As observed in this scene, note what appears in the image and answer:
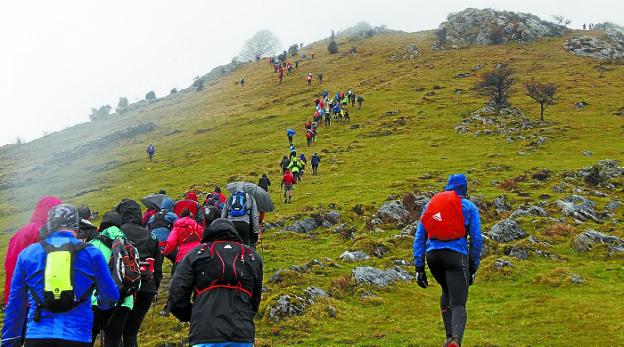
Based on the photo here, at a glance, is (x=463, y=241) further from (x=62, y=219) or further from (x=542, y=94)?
(x=542, y=94)

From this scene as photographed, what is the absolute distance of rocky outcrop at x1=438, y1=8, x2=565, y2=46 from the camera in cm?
10754

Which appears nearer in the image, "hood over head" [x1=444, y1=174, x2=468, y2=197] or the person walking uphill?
the person walking uphill

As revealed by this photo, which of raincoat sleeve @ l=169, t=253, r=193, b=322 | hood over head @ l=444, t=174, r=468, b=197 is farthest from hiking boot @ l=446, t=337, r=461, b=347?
raincoat sleeve @ l=169, t=253, r=193, b=322

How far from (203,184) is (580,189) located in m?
29.0

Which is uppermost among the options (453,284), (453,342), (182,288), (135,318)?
(182,288)

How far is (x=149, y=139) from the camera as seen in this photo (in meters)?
79.8

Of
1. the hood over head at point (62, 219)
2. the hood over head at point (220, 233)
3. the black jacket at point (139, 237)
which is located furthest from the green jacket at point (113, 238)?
the hood over head at point (220, 233)

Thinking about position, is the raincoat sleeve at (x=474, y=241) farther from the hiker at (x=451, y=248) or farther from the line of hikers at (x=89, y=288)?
the line of hikers at (x=89, y=288)

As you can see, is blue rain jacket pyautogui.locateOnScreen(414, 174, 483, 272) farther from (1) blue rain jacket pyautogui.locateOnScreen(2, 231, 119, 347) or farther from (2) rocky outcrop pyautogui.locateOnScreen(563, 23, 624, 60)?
(2) rocky outcrop pyautogui.locateOnScreen(563, 23, 624, 60)

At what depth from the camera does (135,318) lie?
949 cm

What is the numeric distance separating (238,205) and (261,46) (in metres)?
170

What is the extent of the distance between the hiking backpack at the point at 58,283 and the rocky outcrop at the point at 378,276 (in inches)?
465

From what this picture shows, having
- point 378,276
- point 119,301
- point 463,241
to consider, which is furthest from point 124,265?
point 378,276

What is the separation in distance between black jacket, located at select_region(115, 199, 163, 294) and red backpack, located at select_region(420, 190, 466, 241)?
504cm
